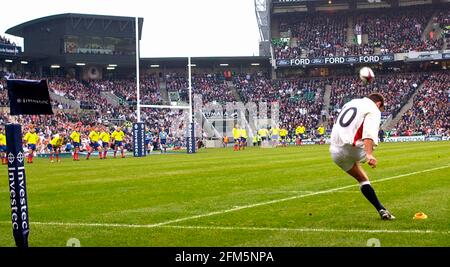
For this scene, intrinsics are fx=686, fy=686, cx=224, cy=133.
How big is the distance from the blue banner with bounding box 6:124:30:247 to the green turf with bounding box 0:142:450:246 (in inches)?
26.0

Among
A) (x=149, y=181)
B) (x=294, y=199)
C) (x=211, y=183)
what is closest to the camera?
(x=294, y=199)

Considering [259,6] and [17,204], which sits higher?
[259,6]

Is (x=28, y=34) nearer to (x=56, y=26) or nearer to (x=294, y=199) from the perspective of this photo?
(x=56, y=26)

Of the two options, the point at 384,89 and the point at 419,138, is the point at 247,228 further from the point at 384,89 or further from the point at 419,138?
the point at 384,89

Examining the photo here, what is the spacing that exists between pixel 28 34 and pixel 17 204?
6947 cm

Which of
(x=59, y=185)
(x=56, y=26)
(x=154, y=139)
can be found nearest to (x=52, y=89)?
(x=56, y=26)

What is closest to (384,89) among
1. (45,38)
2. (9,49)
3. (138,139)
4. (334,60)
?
(334,60)

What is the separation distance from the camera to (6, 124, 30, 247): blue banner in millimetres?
7977

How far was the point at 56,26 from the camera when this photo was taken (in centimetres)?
7025

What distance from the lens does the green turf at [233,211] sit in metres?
8.74

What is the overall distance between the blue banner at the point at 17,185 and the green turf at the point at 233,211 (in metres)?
0.66

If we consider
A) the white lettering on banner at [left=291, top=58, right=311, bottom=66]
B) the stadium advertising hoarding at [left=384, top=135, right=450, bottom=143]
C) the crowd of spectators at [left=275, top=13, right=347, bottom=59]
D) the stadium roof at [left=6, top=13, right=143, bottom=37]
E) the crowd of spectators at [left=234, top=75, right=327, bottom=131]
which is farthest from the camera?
the crowd of spectators at [left=275, top=13, right=347, bottom=59]

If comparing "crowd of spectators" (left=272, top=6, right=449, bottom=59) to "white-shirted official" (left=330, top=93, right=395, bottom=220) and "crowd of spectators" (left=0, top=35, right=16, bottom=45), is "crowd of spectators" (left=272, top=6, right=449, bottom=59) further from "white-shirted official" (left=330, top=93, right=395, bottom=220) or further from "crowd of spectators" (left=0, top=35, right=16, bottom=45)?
"white-shirted official" (left=330, top=93, right=395, bottom=220)

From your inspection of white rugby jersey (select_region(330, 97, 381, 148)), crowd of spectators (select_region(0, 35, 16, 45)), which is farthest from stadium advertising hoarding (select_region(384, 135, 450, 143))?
white rugby jersey (select_region(330, 97, 381, 148))
